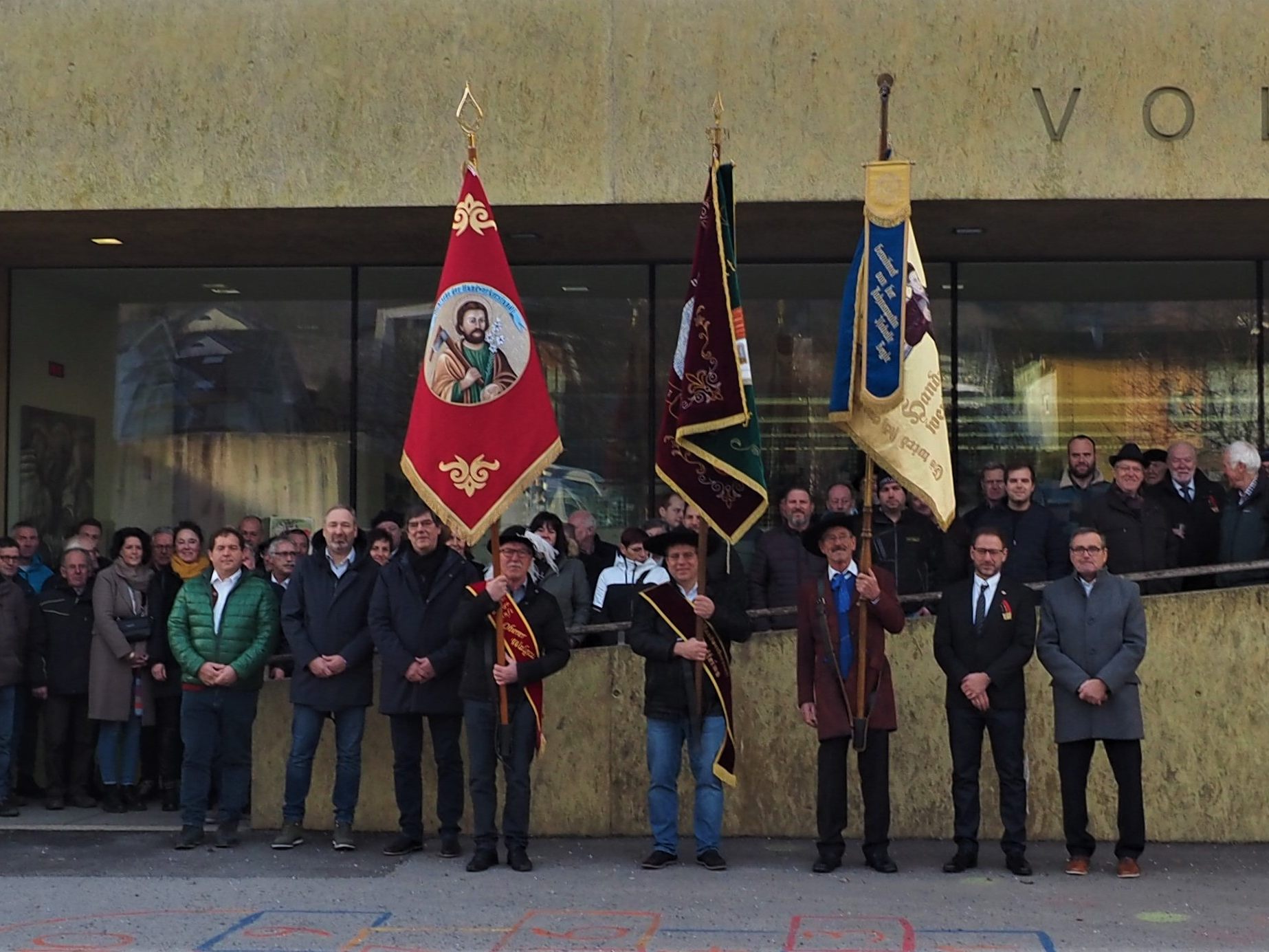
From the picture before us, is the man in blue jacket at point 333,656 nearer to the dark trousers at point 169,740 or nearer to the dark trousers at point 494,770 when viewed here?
the dark trousers at point 494,770

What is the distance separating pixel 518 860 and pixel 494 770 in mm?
527

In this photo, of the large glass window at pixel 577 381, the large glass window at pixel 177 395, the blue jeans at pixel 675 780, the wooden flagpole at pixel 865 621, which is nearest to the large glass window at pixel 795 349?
the large glass window at pixel 577 381

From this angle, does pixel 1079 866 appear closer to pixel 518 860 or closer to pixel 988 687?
pixel 988 687

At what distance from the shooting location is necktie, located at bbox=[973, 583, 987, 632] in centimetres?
1008

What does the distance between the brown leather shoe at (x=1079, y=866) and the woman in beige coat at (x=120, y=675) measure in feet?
20.3

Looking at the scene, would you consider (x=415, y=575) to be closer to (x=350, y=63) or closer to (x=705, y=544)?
(x=705, y=544)

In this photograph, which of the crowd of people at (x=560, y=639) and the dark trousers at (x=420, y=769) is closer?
the crowd of people at (x=560, y=639)

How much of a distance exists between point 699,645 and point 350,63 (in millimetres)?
4934

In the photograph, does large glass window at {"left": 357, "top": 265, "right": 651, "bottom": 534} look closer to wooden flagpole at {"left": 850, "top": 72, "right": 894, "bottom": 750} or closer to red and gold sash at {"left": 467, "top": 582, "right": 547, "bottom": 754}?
red and gold sash at {"left": 467, "top": 582, "right": 547, "bottom": 754}

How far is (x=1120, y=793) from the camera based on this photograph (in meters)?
9.87

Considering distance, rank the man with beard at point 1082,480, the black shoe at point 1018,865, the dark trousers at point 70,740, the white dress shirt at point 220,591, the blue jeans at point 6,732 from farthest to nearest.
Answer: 1. the dark trousers at point 70,740
2. the blue jeans at point 6,732
3. the man with beard at point 1082,480
4. the white dress shirt at point 220,591
5. the black shoe at point 1018,865

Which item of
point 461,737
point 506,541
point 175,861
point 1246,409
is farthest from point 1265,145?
point 175,861

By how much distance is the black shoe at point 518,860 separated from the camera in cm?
1017

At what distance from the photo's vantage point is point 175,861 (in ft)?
34.6
